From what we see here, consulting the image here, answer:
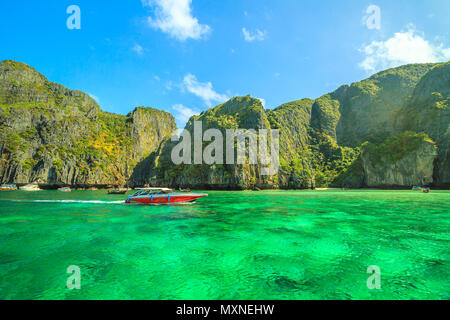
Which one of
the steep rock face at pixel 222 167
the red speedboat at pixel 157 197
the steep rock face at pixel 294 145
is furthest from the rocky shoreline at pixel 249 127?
the red speedboat at pixel 157 197

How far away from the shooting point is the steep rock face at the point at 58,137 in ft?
350

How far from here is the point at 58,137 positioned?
122 metres

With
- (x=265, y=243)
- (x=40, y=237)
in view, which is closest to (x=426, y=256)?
(x=265, y=243)

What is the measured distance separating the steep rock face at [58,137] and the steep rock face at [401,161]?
157 m

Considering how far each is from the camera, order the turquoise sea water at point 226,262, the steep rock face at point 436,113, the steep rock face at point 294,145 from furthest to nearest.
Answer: the steep rock face at point 294,145 < the steep rock face at point 436,113 < the turquoise sea water at point 226,262

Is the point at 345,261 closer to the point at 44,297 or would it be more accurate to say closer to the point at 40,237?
the point at 44,297

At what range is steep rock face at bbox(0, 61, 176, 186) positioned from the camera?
106688 mm

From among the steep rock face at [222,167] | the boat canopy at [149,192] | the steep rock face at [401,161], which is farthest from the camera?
the steep rock face at [222,167]

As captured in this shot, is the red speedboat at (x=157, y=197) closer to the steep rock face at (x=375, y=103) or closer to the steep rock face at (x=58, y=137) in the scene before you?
the steep rock face at (x=58, y=137)

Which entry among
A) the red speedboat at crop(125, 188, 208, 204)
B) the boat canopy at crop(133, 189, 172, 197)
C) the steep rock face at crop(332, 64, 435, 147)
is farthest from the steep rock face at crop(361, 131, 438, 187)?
the boat canopy at crop(133, 189, 172, 197)

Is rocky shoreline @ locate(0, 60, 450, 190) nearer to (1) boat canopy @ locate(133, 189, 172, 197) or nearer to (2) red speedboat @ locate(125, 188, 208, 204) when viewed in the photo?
(2) red speedboat @ locate(125, 188, 208, 204)

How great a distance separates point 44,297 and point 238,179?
91.1 m

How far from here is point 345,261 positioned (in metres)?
8.41
